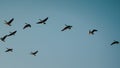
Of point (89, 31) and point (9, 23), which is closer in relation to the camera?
point (9, 23)

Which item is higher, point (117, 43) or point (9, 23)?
point (117, 43)

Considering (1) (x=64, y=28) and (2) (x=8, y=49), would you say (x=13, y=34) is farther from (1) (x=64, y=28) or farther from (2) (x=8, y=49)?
(1) (x=64, y=28)

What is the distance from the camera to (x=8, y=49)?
49.8m

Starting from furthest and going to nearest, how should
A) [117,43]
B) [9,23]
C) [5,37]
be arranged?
[117,43] → [5,37] → [9,23]

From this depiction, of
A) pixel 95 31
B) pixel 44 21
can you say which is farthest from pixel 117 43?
pixel 44 21

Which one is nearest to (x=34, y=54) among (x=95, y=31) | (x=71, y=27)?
(x=71, y=27)

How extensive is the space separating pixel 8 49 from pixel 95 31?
15.8 m

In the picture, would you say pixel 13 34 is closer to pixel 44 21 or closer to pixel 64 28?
pixel 44 21

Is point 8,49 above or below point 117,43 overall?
below

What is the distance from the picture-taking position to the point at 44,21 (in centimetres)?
4469

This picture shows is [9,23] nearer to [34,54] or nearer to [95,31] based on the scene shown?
[34,54]

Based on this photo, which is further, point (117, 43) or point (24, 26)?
point (117, 43)

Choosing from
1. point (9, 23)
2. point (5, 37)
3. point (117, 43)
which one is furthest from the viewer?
point (117, 43)

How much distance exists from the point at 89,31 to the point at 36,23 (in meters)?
9.91
